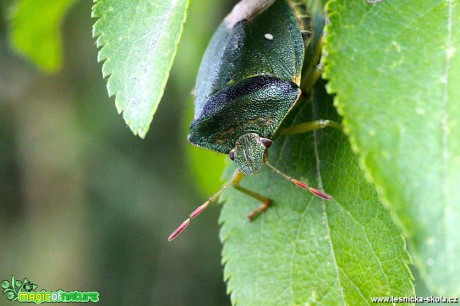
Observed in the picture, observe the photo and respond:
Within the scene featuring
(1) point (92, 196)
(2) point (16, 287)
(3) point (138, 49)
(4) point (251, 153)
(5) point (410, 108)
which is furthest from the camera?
(1) point (92, 196)

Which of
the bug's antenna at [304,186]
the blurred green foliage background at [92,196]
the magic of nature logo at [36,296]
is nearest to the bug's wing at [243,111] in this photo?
the bug's antenna at [304,186]

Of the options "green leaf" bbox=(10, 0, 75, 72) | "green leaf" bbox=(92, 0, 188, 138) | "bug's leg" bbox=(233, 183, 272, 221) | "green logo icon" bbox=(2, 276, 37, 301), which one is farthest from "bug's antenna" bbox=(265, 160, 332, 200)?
"green logo icon" bbox=(2, 276, 37, 301)

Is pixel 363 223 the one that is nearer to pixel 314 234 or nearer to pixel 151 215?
pixel 314 234

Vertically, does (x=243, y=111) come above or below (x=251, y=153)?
above

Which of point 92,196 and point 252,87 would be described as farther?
point 92,196

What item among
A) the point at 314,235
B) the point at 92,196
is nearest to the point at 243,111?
the point at 314,235

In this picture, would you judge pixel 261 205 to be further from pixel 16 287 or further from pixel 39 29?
pixel 16 287

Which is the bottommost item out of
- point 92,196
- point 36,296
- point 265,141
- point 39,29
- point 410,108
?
point 92,196
